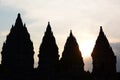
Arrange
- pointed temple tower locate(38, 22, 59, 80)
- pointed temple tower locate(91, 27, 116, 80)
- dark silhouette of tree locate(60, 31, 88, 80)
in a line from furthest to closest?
1. pointed temple tower locate(38, 22, 59, 80)
2. dark silhouette of tree locate(60, 31, 88, 80)
3. pointed temple tower locate(91, 27, 116, 80)

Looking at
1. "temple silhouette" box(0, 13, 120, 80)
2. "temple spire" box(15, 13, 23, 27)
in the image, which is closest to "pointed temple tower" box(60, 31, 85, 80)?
"temple silhouette" box(0, 13, 120, 80)

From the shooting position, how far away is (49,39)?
63812mm

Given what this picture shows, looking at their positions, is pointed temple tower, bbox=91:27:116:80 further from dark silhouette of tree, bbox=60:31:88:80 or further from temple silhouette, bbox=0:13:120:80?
dark silhouette of tree, bbox=60:31:88:80

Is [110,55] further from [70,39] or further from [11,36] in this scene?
[11,36]

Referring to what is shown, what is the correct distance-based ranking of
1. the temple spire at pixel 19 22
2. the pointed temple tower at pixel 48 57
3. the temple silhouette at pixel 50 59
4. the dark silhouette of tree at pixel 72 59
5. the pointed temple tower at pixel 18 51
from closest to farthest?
the temple silhouette at pixel 50 59, the dark silhouette of tree at pixel 72 59, the pointed temple tower at pixel 18 51, the pointed temple tower at pixel 48 57, the temple spire at pixel 19 22

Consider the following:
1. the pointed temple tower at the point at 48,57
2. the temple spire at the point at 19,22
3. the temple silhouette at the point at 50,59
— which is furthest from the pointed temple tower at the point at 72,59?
the temple spire at the point at 19,22

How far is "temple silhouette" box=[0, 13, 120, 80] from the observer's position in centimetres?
6147

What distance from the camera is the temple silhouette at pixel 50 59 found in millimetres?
61469

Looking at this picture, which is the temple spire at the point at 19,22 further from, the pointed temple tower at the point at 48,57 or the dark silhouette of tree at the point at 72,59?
the dark silhouette of tree at the point at 72,59

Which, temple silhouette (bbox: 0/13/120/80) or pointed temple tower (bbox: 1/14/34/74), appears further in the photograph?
pointed temple tower (bbox: 1/14/34/74)

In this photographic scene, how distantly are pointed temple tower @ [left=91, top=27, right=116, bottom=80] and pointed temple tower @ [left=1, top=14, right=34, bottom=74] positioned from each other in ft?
36.4

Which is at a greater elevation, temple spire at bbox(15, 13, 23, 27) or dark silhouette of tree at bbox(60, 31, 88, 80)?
temple spire at bbox(15, 13, 23, 27)

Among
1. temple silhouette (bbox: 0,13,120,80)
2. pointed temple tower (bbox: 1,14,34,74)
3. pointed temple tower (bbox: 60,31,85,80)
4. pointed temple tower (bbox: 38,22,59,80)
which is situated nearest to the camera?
temple silhouette (bbox: 0,13,120,80)

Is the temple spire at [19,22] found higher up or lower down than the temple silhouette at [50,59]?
higher up
